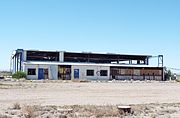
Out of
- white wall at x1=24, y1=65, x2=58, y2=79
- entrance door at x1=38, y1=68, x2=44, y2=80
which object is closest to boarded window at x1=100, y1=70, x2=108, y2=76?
white wall at x1=24, y1=65, x2=58, y2=79

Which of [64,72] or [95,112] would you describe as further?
[64,72]

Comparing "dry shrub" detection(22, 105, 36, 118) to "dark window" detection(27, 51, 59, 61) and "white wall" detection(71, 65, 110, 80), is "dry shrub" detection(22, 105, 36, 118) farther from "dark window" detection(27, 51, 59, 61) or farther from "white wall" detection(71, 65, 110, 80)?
"dark window" detection(27, 51, 59, 61)

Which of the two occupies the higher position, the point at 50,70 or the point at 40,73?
the point at 50,70

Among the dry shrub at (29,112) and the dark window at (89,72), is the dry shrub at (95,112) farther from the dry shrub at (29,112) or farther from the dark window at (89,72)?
the dark window at (89,72)

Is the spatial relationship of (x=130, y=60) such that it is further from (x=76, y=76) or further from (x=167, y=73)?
(x=76, y=76)

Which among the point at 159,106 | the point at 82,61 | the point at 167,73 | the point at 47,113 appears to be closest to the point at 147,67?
the point at 167,73

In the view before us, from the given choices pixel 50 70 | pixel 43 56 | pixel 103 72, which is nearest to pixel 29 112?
pixel 50 70

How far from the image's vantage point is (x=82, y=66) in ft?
269

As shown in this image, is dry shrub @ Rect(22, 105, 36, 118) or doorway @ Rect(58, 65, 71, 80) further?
doorway @ Rect(58, 65, 71, 80)

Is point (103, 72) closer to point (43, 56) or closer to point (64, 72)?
point (64, 72)

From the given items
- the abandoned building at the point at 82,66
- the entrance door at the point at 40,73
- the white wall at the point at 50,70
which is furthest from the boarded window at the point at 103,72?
the entrance door at the point at 40,73

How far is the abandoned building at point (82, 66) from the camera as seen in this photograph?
264 feet

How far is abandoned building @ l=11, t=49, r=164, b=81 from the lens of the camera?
264ft

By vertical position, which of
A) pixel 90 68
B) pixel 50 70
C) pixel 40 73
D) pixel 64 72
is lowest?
pixel 40 73
